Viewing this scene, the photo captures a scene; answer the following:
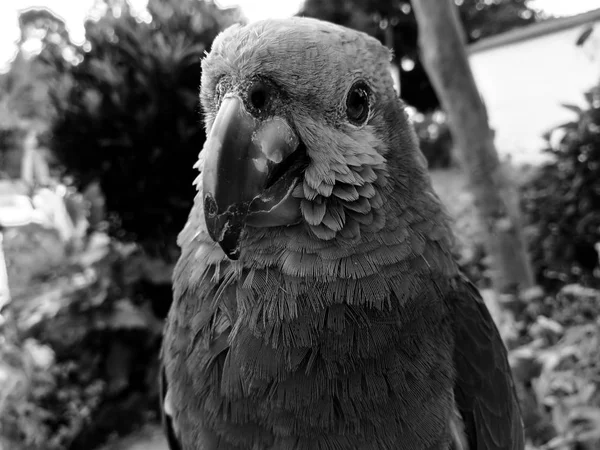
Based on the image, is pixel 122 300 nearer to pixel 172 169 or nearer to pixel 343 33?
pixel 172 169

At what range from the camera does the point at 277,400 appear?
0.97 metres

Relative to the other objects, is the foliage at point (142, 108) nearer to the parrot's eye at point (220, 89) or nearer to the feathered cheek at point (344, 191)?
the parrot's eye at point (220, 89)

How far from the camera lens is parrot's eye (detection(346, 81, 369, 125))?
998 millimetres

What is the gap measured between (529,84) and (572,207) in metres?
5.55

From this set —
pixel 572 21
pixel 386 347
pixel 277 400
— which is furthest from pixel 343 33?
pixel 572 21

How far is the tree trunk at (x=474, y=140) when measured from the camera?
2.65m

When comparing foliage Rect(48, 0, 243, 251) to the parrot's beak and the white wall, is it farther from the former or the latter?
the white wall

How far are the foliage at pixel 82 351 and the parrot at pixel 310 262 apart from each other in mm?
2090

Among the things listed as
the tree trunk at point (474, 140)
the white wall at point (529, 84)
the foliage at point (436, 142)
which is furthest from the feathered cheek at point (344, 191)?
the foliage at point (436, 142)

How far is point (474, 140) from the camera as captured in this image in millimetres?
2732

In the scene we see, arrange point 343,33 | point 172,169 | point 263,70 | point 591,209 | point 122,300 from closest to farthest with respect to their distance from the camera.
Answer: point 263,70, point 343,33, point 172,169, point 122,300, point 591,209

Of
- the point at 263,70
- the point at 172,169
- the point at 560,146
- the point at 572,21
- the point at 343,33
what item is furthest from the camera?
the point at 572,21

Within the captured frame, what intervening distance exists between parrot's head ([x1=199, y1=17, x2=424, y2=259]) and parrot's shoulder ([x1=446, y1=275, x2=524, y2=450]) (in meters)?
0.43

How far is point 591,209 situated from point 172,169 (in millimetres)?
3020
